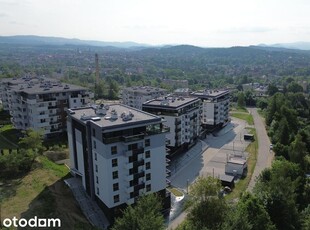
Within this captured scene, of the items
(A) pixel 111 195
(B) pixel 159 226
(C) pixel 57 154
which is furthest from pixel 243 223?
(C) pixel 57 154

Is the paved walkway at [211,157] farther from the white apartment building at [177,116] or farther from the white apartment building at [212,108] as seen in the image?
the white apartment building at [177,116]

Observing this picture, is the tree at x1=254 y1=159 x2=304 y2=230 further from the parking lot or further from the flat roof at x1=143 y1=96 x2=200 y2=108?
the flat roof at x1=143 y1=96 x2=200 y2=108

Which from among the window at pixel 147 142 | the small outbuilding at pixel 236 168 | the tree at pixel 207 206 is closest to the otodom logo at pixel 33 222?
the window at pixel 147 142

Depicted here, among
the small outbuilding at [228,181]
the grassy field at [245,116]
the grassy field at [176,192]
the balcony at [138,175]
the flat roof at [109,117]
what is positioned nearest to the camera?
the flat roof at [109,117]

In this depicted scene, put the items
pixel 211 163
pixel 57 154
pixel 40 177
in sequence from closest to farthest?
pixel 40 177
pixel 57 154
pixel 211 163

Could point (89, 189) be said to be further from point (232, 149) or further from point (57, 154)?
point (232, 149)

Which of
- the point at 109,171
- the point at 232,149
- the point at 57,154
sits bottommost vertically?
the point at 232,149

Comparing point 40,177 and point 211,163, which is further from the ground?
point 40,177

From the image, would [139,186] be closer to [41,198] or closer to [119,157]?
[119,157]
